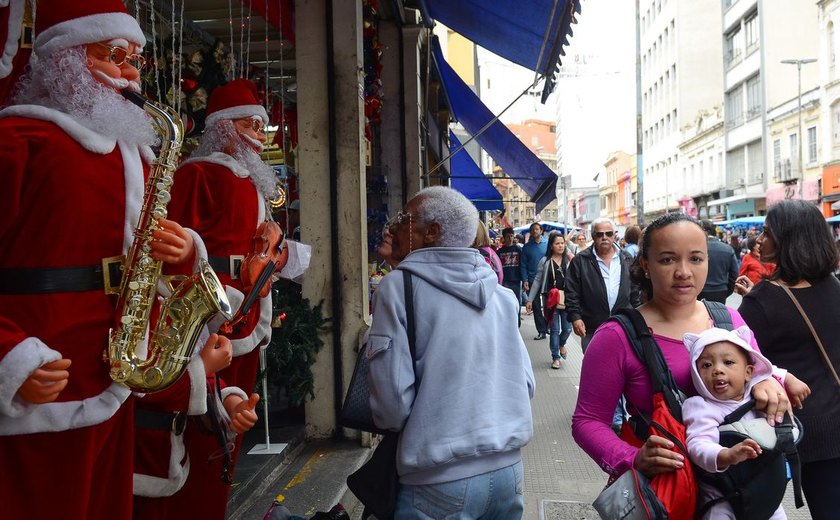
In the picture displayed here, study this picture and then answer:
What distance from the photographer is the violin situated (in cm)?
275

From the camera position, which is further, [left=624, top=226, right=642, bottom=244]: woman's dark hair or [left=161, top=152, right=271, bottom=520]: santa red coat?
[left=624, top=226, right=642, bottom=244]: woman's dark hair

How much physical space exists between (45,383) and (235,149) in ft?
7.29

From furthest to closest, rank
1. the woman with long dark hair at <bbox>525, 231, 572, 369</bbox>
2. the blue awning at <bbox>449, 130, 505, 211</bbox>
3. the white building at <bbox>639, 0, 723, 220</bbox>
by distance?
1. the white building at <bbox>639, 0, 723, 220</bbox>
2. the blue awning at <bbox>449, 130, 505, 211</bbox>
3. the woman with long dark hair at <bbox>525, 231, 572, 369</bbox>

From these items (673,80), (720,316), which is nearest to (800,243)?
(720,316)

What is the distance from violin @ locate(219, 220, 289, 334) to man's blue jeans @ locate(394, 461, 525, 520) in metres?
0.94

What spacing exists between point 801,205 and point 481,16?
5.36 meters

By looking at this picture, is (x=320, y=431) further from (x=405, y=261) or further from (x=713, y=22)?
(x=713, y=22)

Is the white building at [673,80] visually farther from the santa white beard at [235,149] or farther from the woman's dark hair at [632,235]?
the santa white beard at [235,149]

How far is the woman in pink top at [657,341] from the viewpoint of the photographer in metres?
2.38

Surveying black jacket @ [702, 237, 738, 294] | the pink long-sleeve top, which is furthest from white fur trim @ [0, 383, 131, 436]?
black jacket @ [702, 237, 738, 294]

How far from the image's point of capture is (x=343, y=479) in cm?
465

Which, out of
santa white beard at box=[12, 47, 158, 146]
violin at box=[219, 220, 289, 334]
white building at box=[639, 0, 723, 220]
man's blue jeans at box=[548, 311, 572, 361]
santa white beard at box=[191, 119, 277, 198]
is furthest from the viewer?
white building at box=[639, 0, 723, 220]

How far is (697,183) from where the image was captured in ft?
189

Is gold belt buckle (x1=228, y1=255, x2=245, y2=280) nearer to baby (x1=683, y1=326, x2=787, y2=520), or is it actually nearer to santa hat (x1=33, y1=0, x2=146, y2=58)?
santa hat (x1=33, y1=0, x2=146, y2=58)
